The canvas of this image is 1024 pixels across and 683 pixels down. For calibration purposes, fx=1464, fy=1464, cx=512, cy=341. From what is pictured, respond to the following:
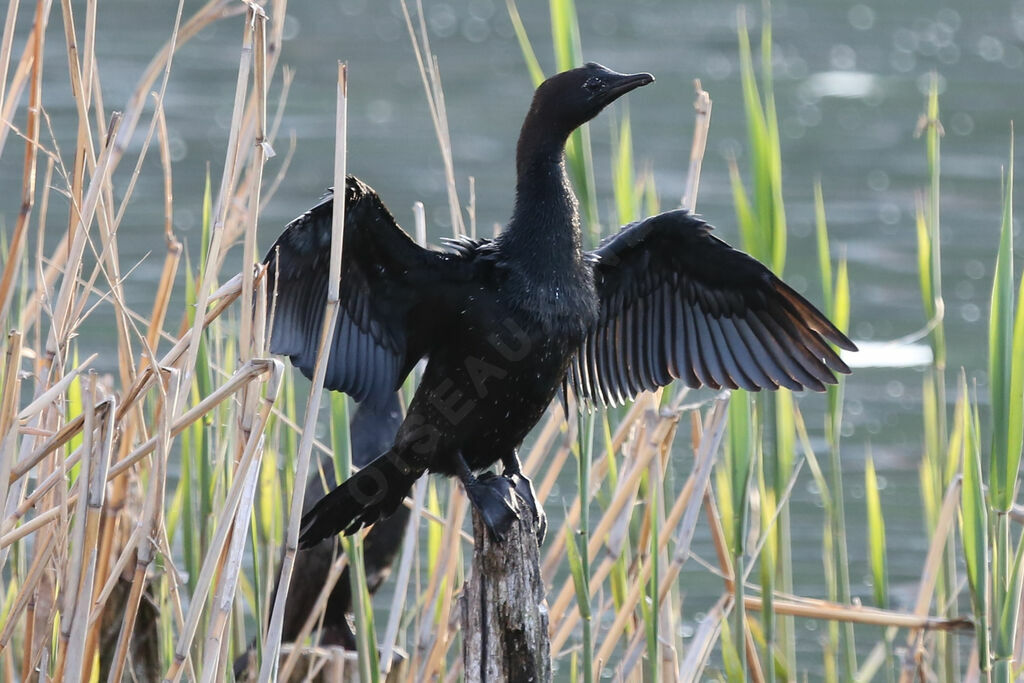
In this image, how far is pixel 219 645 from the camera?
2383 millimetres

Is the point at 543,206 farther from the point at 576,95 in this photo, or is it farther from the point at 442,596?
the point at 442,596

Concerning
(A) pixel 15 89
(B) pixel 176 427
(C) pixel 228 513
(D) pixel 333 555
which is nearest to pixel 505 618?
(C) pixel 228 513

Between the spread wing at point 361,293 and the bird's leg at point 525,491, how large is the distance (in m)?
0.32

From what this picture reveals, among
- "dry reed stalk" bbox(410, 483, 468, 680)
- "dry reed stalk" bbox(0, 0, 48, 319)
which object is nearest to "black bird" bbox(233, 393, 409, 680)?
"dry reed stalk" bbox(410, 483, 468, 680)

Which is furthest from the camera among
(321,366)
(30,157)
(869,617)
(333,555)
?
(333,555)

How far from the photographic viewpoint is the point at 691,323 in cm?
346

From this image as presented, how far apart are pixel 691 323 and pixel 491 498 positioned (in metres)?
0.84

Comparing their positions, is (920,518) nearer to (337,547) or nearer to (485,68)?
(337,547)

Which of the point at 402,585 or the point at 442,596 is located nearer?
the point at 402,585

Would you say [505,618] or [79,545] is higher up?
[79,545]

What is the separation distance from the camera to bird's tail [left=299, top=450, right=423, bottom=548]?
2885 millimetres

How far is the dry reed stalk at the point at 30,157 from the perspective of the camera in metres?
2.38

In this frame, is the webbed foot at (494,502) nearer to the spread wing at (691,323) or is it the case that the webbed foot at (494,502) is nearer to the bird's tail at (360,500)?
the bird's tail at (360,500)

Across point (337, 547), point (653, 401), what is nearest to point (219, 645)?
point (653, 401)
